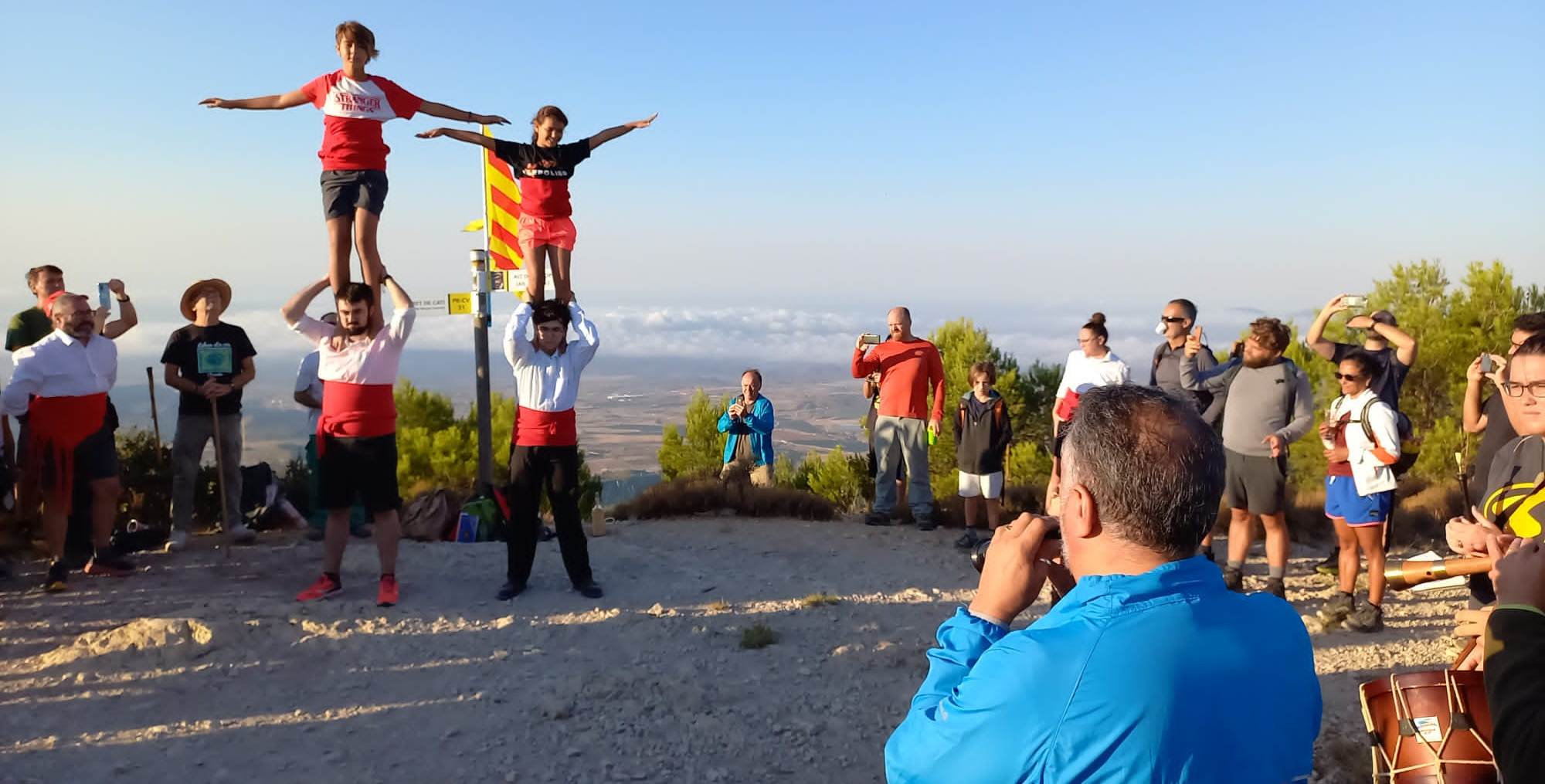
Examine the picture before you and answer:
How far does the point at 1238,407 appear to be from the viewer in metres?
6.12

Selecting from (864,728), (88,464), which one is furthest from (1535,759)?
(88,464)

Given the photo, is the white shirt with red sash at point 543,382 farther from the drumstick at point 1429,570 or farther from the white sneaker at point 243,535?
the drumstick at point 1429,570

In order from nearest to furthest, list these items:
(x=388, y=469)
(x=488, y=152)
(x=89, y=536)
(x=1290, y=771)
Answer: (x=1290, y=771) < (x=388, y=469) < (x=89, y=536) < (x=488, y=152)

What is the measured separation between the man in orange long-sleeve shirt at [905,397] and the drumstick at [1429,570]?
5999mm

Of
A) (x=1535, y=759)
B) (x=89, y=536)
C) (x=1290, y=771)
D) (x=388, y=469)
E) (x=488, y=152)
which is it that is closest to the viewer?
(x=1290, y=771)

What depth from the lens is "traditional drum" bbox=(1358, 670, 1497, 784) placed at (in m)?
2.21

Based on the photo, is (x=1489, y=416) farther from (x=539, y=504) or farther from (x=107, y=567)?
(x=107, y=567)

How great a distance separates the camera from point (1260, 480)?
6023 millimetres

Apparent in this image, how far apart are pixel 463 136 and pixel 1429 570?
242 inches

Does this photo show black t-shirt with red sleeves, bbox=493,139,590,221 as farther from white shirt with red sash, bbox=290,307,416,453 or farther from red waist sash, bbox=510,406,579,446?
red waist sash, bbox=510,406,579,446

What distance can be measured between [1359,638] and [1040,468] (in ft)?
41.8

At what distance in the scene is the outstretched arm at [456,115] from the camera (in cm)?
645

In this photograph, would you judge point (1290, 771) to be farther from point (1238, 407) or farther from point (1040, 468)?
point (1040, 468)

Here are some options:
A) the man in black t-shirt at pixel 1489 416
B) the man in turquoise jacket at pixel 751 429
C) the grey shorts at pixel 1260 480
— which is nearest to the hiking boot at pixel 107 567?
the man in turquoise jacket at pixel 751 429
